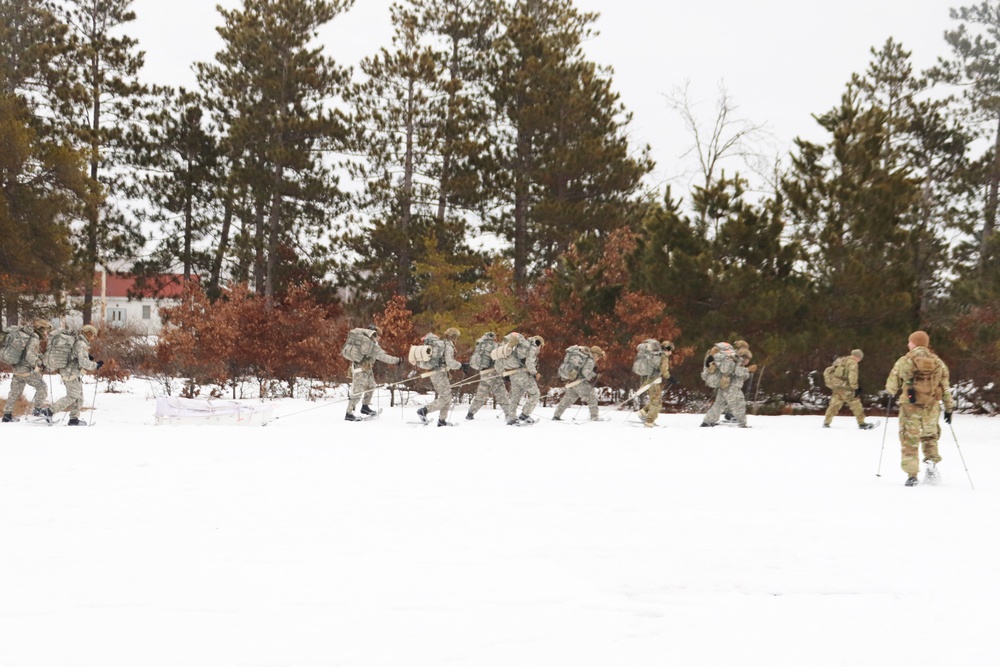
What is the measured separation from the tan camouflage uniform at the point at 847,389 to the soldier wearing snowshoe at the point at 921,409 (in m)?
7.27

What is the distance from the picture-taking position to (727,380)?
17.8m

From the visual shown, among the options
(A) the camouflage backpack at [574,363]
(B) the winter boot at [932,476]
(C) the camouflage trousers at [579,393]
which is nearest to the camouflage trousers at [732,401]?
(C) the camouflage trousers at [579,393]

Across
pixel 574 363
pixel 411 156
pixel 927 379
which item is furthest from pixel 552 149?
pixel 927 379

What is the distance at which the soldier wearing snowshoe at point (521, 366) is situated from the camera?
17516mm

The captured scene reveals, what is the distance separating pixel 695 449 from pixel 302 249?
24.0 meters

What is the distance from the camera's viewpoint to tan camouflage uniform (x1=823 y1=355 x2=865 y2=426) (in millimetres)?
17734

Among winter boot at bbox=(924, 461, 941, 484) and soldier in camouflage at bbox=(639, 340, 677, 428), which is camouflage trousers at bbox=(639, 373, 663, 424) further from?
winter boot at bbox=(924, 461, 941, 484)

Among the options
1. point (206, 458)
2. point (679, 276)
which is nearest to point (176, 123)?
point (679, 276)

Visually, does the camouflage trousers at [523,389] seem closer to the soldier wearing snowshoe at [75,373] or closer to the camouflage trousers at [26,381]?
the soldier wearing snowshoe at [75,373]

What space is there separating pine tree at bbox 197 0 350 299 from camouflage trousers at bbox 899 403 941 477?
25.7 metres

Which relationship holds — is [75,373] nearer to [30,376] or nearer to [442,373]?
[30,376]

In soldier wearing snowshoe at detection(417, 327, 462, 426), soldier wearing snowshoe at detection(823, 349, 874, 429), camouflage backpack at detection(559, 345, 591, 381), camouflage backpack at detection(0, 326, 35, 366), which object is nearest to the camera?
camouflage backpack at detection(0, 326, 35, 366)

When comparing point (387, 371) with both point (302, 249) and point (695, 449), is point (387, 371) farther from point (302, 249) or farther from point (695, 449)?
point (695, 449)

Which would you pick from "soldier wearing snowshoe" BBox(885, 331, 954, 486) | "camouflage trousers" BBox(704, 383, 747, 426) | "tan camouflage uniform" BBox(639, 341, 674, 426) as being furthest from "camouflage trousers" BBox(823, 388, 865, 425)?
"soldier wearing snowshoe" BBox(885, 331, 954, 486)
